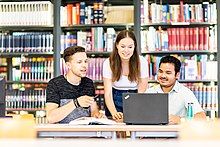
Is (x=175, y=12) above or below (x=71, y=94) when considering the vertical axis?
above

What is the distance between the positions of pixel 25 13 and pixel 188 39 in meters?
2.06

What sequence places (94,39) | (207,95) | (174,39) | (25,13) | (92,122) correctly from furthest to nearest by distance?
1. (25,13)
2. (94,39)
3. (174,39)
4. (207,95)
5. (92,122)

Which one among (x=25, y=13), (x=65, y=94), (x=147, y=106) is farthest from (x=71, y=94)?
(x=25, y=13)

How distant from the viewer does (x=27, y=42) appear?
5793 millimetres

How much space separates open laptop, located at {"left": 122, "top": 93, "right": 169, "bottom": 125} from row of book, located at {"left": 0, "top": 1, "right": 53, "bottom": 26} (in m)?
2.97

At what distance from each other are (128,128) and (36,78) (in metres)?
3.01

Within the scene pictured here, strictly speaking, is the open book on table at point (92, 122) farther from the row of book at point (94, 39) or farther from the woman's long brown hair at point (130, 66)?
the row of book at point (94, 39)

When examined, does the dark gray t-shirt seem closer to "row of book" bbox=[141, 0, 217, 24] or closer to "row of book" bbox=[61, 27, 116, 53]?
"row of book" bbox=[61, 27, 116, 53]

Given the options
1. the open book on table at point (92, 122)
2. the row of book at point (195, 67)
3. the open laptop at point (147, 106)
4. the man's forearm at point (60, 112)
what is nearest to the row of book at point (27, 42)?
the row of book at point (195, 67)

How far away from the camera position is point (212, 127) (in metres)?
1.30

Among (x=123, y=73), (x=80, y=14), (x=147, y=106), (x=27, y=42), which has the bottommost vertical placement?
(x=147, y=106)

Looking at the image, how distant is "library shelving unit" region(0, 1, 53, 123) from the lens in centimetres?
577

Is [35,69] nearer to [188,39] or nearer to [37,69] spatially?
[37,69]

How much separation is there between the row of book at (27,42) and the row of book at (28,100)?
1.73 ft
